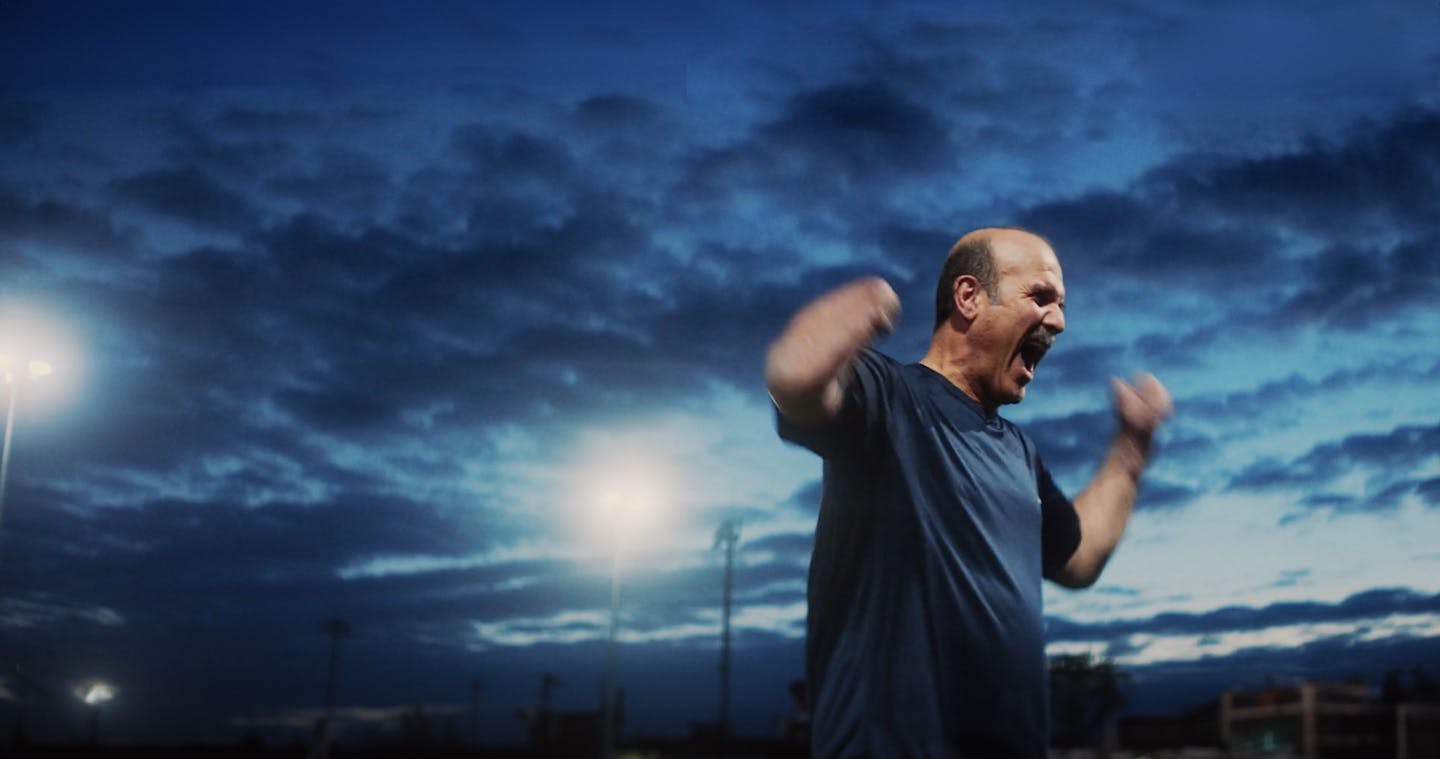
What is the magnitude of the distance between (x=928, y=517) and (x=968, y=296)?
2.09 ft

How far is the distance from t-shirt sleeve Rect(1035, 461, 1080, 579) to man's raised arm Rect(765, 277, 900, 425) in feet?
3.57

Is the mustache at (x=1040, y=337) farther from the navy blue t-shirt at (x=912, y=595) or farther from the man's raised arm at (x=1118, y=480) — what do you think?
the man's raised arm at (x=1118, y=480)

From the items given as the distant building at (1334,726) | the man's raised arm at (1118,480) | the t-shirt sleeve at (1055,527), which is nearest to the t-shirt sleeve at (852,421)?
the t-shirt sleeve at (1055,527)

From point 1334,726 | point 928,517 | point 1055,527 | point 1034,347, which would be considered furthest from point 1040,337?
point 1334,726

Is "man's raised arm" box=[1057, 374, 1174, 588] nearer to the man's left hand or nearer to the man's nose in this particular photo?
the man's left hand

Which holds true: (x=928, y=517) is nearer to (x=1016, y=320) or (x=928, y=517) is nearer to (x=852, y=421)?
(x=852, y=421)

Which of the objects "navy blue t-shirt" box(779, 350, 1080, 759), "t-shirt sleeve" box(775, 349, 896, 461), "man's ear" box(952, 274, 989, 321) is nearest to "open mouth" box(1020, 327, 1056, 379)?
"man's ear" box(952, 274, 989, 321)

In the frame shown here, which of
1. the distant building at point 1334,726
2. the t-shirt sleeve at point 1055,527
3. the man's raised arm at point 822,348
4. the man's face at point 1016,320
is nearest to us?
the man's raised arm at point 822,348

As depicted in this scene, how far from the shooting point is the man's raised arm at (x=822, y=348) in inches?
100.0

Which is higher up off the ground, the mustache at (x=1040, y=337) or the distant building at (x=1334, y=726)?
the mustache at (x=1040, y=337)

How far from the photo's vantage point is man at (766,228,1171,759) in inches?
104

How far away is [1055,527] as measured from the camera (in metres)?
3.57

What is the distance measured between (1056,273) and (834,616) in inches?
41.9

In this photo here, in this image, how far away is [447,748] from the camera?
148ft
